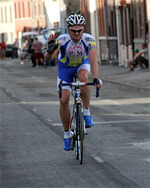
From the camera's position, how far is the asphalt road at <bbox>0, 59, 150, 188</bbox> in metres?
7.44

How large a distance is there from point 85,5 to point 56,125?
36.2 meters

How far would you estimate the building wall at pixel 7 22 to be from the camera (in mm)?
106438

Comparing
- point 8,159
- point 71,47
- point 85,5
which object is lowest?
point 8,159

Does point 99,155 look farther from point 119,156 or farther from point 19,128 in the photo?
point 19,128

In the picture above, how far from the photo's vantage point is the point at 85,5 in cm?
4828

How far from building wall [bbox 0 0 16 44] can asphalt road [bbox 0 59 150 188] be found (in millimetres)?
89926

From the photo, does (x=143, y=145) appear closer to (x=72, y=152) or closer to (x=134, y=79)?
(x=72, y=152)

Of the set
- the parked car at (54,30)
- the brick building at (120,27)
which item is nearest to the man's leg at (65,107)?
the brick building at (120,27)

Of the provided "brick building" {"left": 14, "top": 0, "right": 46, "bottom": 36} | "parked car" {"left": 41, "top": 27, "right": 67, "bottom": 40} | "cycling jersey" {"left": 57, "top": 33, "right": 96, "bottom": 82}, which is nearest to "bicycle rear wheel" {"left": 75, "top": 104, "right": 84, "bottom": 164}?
"cycling jersey" {"left": 57, "top": 33, "right": 96, "bottom": 82}

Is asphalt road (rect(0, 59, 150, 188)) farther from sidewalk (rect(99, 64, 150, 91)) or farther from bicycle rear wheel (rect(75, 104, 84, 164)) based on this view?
sidewalk (rect(99, 64, 150, 91))

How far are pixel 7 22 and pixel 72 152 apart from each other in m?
100

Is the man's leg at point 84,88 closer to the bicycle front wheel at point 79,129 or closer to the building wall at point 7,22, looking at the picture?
the bicycle front wheel at point 79,129

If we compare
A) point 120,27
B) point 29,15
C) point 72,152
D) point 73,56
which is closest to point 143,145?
point 72,152

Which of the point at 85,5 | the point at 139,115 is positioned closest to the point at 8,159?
the point at 139,115
